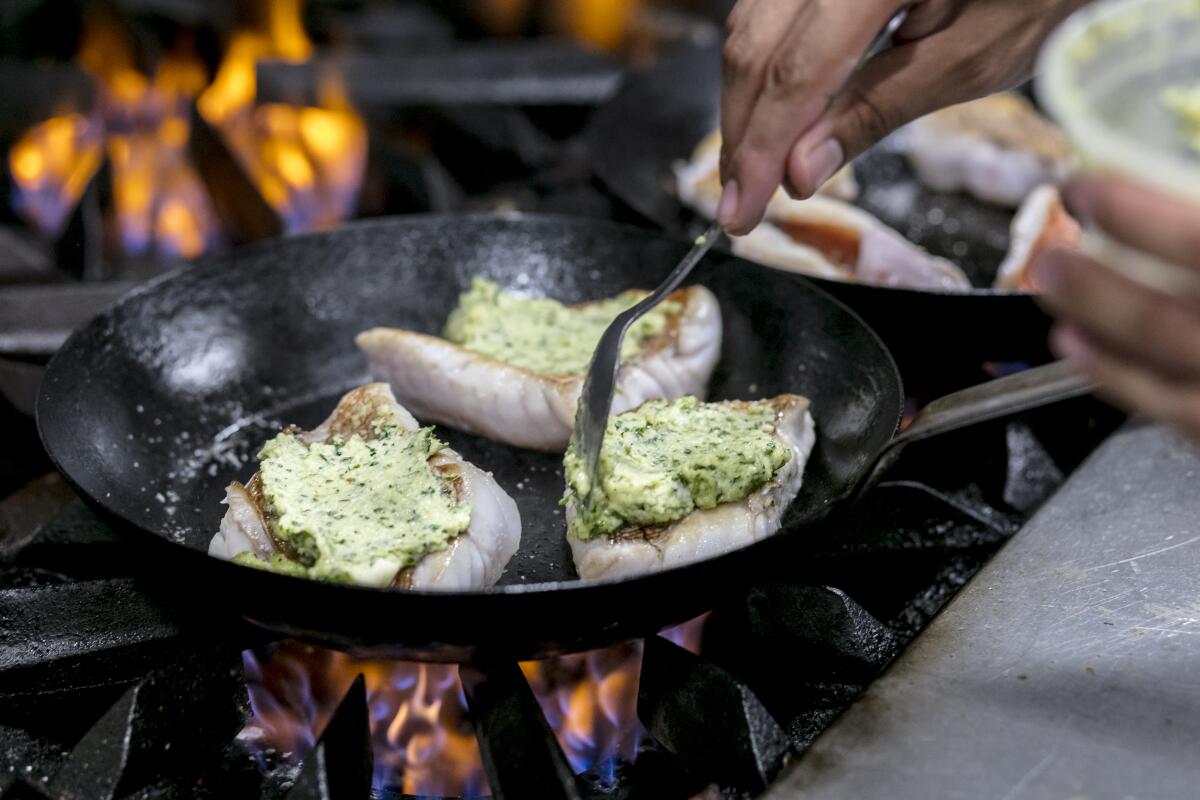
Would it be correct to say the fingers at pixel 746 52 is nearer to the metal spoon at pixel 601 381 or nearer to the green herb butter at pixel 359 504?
the metal spoon at pixel 601 381

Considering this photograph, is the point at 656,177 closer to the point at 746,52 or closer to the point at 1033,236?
the point at 1033,236

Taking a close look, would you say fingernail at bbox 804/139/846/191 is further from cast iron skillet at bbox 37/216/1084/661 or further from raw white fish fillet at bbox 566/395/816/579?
raw white fish fillet at bbox 566/395/816/579

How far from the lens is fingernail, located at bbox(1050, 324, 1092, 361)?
47.1 inches

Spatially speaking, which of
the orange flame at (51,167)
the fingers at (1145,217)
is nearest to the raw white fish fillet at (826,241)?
the fingers at (1145,217)

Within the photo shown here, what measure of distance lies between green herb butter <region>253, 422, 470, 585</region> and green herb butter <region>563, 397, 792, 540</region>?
0.22m

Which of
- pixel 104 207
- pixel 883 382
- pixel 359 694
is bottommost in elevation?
pixel 104 207

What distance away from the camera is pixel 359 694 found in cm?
174

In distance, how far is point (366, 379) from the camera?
2.61 meters

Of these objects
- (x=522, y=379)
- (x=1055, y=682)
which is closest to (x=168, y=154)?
(x=522, y=379)

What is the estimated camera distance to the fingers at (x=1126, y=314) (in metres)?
1.10

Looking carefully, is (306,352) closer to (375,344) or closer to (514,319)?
(375,344)

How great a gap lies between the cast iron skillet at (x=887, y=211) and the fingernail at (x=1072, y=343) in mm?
1185

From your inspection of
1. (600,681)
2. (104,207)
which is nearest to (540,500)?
(600,681)

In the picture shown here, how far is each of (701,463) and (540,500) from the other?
41cm
